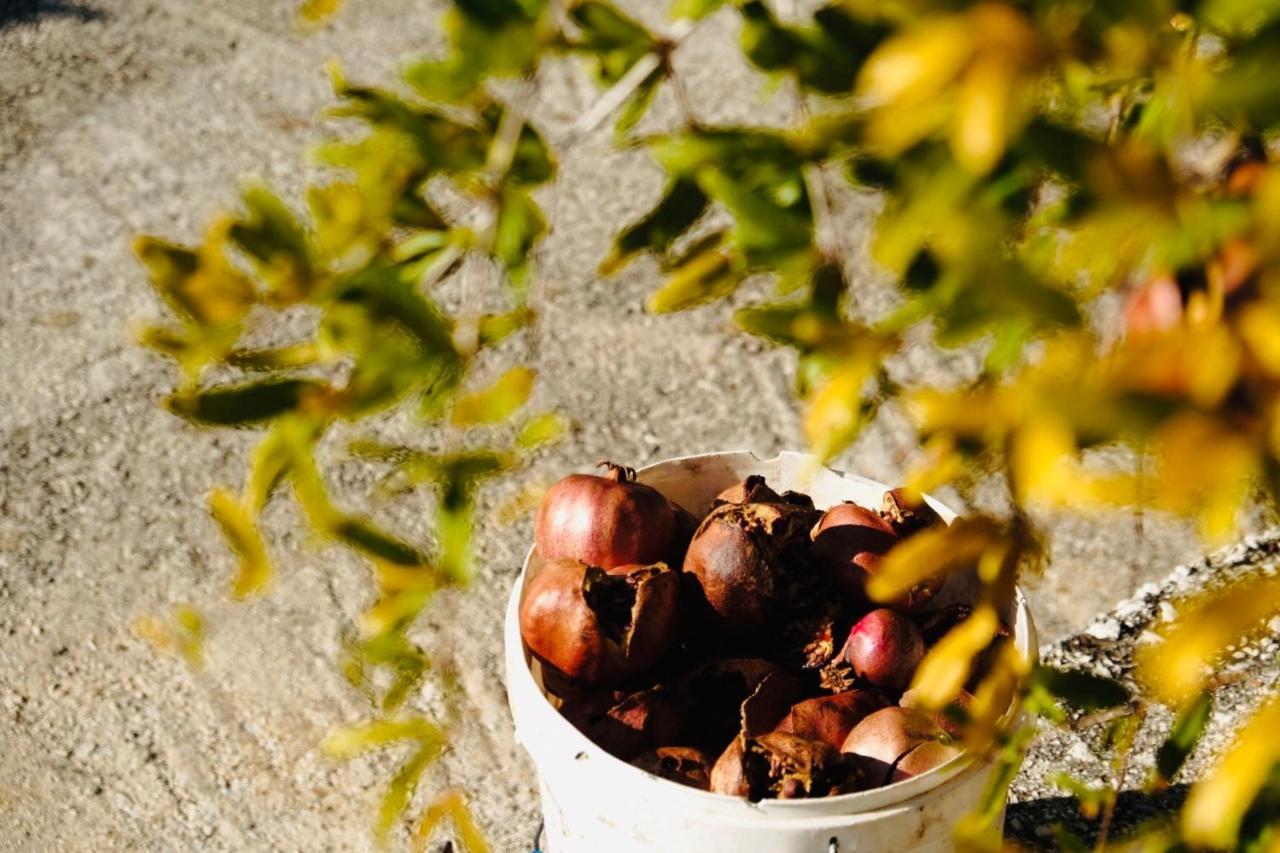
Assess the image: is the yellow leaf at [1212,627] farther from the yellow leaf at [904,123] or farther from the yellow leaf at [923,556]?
the yellow leaf at [904,123]

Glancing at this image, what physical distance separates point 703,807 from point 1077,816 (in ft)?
3.27

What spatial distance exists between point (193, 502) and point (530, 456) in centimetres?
68

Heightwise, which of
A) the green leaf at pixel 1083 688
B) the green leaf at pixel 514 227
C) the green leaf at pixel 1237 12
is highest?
the green leaf at pixel 1237 12

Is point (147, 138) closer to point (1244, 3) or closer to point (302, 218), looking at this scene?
point (302, 218)

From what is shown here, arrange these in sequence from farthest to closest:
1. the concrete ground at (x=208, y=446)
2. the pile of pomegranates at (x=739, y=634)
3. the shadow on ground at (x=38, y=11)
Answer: the shadow on ground at (x=38, y=11)
the concrete ground at (x=208, y=446)
the pile of pomegranates at (x=739, y=634)

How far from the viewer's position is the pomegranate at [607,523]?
167 cm

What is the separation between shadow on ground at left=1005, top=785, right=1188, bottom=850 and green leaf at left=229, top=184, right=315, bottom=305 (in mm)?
1607

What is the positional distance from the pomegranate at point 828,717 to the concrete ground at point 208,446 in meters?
0.54

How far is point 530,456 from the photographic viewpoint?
9.81 feet

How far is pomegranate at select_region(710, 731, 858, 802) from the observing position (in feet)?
4.55

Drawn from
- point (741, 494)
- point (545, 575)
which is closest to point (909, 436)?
point (741, 494)

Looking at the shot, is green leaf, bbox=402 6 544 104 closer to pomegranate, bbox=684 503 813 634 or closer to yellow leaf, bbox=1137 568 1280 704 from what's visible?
yellow leaf, bbox=1137 568 1280 704

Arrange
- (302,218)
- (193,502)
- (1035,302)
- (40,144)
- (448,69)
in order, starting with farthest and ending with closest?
1. (40,144)
2. (302,218)
3. (193,502)
4. (448,69)
5. (1035,302)

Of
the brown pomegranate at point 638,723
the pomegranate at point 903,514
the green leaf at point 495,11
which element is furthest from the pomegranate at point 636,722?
the green leaf at point 495,11
